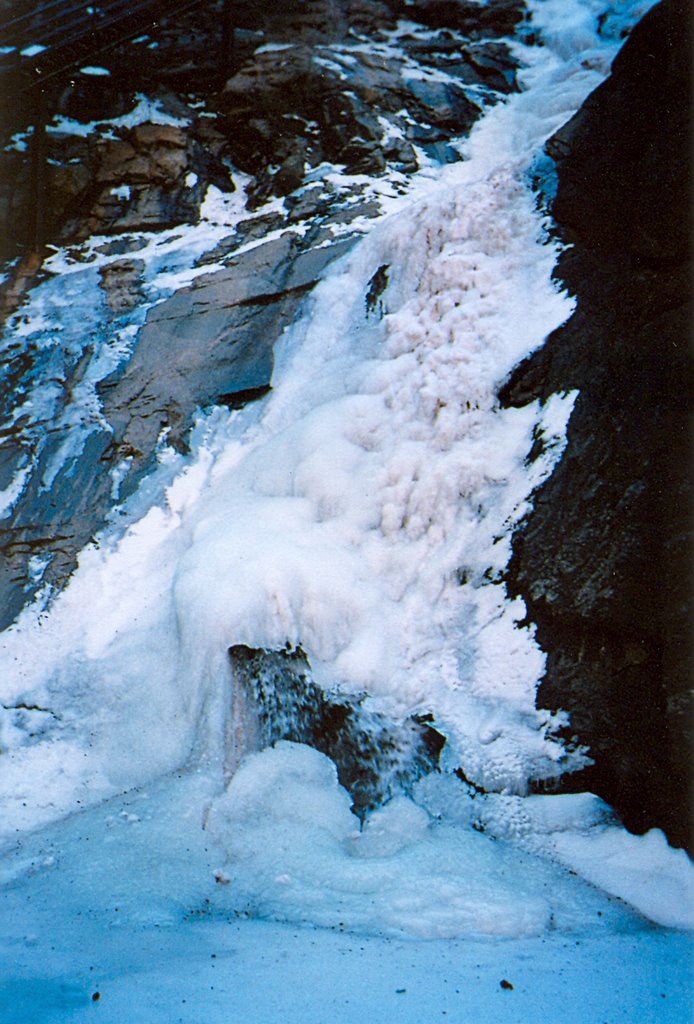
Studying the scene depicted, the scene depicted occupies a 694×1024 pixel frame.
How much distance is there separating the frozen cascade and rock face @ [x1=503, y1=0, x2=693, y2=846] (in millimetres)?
139

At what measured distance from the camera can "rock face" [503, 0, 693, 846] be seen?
2969 mm

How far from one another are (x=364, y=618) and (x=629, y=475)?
151 centimetres

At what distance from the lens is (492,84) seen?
25.8ft

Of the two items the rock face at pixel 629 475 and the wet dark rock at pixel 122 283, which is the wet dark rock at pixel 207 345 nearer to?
the wet dark rock at pixel 122 283

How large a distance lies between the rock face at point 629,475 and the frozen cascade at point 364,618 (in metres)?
0.14

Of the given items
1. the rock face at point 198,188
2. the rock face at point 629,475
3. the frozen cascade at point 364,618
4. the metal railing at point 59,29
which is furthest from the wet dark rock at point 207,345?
the metal railing at point 59,29

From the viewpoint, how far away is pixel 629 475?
3.34 metres

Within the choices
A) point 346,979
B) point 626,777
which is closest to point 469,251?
point 626,777

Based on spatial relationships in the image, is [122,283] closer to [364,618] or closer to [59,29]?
[59,29]

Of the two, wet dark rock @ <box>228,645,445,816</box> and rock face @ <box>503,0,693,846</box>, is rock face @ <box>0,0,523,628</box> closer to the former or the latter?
wet dark rock @ <box>228,645,445,816</box>

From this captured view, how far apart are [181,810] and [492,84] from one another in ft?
26.0

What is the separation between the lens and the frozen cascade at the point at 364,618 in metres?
2.88

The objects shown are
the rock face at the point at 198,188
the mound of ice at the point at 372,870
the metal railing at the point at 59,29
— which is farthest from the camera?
the metal railing at the point at 59,29

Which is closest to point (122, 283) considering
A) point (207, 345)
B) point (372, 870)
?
point (207, 345)
